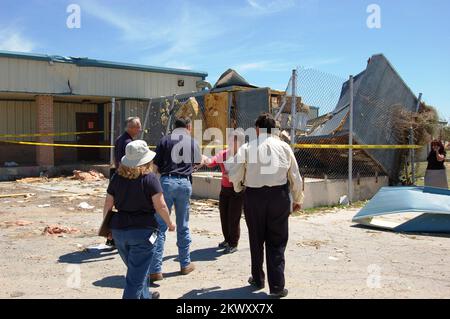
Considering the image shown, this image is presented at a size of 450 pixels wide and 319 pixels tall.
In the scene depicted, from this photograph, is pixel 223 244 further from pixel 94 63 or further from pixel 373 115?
pixel 94 63

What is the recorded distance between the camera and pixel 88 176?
16234 millimetres

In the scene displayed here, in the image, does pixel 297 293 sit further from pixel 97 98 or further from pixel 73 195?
pixel 97 98

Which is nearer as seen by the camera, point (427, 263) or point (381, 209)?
point (427, 263)

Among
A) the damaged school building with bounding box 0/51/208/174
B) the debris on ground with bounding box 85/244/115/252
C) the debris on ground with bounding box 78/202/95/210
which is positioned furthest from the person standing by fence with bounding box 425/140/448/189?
the damaged school building with bounding box 0/51/208/174

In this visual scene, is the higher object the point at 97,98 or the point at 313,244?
the point at 97,98

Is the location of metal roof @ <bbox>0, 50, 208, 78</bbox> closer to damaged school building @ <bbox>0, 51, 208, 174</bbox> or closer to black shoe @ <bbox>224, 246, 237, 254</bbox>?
damaged school building @ <bbox>0, 51, 208, 174</bbox>

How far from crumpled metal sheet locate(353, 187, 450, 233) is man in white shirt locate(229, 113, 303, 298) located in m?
3.52

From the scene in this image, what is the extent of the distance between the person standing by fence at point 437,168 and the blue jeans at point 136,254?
793 cm

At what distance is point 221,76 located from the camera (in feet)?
46.8

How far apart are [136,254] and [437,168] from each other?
8.18 m

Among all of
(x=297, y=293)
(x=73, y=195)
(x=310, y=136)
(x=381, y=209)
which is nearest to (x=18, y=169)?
(x=73, y=195)

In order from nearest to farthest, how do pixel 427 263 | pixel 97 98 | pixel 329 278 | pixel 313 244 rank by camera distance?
1. pixel 329 278
2. pixel 427 263
3. pixel 313 244
4. pixel 97 98

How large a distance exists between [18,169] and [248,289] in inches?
575
